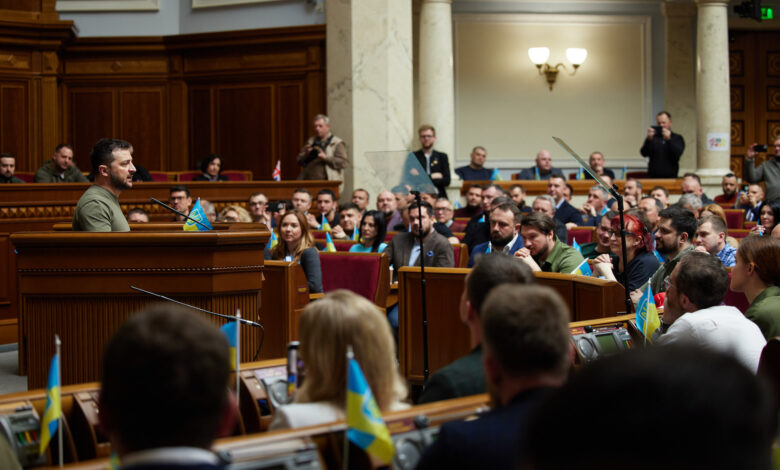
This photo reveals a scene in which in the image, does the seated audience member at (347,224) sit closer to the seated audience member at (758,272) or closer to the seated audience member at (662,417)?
the seated audience member at (758,272)

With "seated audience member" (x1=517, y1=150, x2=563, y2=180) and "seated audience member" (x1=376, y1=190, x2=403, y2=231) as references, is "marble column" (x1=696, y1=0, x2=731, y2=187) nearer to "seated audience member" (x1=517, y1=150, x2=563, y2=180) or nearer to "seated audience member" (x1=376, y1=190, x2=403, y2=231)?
"seated audience member" (x1=517, y1=150, x2=563, y2=180)

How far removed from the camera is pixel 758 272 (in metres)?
3.91

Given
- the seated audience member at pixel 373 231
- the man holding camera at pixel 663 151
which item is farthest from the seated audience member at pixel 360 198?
the man holding camera at pixel 663 151

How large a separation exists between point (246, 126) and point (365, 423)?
11.9 metres

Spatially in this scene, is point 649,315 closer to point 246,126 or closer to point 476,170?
point 476,170

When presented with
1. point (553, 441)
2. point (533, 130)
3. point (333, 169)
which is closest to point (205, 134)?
point (333, 169)

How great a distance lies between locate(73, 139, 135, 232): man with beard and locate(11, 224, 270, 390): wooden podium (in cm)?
41

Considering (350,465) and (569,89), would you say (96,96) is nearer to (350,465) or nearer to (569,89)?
(569,89)

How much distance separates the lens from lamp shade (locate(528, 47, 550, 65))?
1402cm

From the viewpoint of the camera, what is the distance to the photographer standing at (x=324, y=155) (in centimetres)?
1064

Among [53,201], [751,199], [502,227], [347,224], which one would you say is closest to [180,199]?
[53,201]

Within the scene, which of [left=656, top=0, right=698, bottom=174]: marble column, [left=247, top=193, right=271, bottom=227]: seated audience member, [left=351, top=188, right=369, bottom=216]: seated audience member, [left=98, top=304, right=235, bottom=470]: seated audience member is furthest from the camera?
[left=656, top=0, right=698, bottom=174]: marble column

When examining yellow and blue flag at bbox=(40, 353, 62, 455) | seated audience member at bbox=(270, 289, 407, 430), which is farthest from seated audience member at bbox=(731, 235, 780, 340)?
yellow and blue flag at bbox=(40, 353, 62, 455)

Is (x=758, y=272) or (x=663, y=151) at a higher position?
(x=663, y=151)
